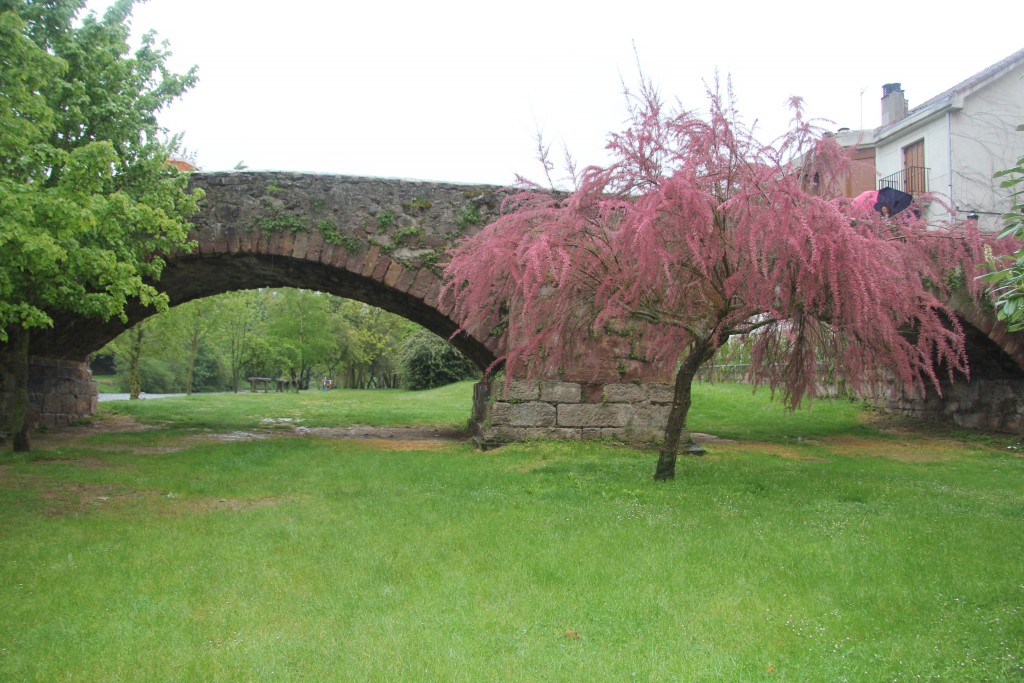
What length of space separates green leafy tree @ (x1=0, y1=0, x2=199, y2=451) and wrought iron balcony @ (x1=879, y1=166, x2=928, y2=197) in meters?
17.9

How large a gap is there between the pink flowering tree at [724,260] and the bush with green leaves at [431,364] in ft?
76.0

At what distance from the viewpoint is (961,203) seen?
55.8 ft

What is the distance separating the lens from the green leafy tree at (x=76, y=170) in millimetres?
5875

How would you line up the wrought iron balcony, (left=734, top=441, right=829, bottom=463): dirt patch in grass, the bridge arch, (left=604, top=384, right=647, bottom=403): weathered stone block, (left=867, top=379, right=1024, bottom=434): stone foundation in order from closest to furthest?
1. (left=734, top=441, right=829, bottom=463): dirt patch in grass
2. (left=604, top=384, right=647, bottom=403): weathered stone block
3. the bridge arch
4. (left=867, top=379, right=1024, bottom=434): stone foundation
5. the wrought iron balcony

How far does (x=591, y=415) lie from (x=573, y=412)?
0.93ft

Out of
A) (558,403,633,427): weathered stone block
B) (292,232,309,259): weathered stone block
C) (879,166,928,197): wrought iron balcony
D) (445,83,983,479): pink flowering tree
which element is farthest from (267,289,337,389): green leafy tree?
(445,83,983,479): pink flowering tree

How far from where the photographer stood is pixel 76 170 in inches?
268

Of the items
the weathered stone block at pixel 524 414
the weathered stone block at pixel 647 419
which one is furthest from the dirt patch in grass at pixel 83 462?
the weathered stone block at pixel 647 419

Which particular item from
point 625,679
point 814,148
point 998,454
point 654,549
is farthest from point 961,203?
point 625,679

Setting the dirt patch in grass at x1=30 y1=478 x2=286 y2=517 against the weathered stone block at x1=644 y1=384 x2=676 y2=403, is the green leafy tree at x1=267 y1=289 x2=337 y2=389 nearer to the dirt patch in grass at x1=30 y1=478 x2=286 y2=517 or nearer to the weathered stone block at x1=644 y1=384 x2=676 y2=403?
the weathered stone block at x1=644 y1=384 x2=676 y2=403

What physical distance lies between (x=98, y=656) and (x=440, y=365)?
27028mm

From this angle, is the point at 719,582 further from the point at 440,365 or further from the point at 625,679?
the point at 440,365

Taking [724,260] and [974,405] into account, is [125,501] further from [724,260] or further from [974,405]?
[974,405]

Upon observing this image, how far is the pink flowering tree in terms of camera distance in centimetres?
527
